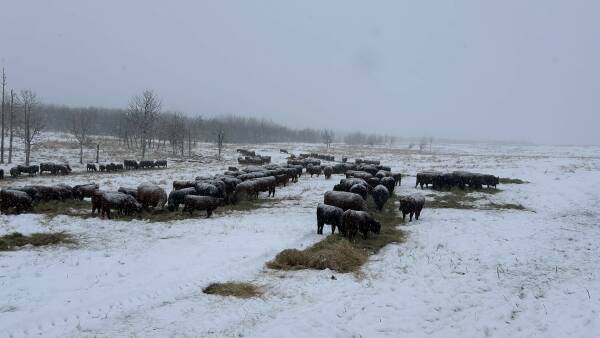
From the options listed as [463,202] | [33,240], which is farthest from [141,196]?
[463,202]

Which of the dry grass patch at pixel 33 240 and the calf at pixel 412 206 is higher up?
the calf at pixel 412 206

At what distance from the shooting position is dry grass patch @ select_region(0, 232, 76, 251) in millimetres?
Answer: 11953

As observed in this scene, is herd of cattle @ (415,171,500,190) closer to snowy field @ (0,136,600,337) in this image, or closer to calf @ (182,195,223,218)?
snowy field @ (0,136,600,337)

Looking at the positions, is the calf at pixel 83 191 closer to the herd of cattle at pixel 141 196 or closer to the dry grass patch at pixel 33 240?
the herd of cattle at pixel 141 196

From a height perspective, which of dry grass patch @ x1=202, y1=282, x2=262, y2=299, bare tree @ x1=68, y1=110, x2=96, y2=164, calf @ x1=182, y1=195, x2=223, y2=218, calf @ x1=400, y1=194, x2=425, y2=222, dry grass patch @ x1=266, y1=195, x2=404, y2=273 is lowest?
dry grass patch @ x1=202, y1=282, x2=262, y2=299

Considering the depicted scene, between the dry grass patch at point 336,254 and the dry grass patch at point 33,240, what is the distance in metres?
7.14

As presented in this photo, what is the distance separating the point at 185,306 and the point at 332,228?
7354 millimetres

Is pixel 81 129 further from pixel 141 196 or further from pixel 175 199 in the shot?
pixel 175 199

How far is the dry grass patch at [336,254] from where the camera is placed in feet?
35.1

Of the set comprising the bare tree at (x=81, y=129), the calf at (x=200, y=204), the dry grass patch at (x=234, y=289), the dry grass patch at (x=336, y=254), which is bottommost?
the dry grass patch at (x=234, y=289)

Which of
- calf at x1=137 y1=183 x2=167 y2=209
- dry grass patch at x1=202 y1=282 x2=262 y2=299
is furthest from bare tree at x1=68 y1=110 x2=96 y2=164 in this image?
dry grass patch at x1=202 y1=282 x2=262 y2=299

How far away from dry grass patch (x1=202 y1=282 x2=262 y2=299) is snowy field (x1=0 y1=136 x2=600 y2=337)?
224 mm

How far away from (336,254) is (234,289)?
3.31 m

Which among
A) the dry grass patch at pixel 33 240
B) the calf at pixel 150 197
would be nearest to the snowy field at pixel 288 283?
the dry grass patch at pixel 33 240
